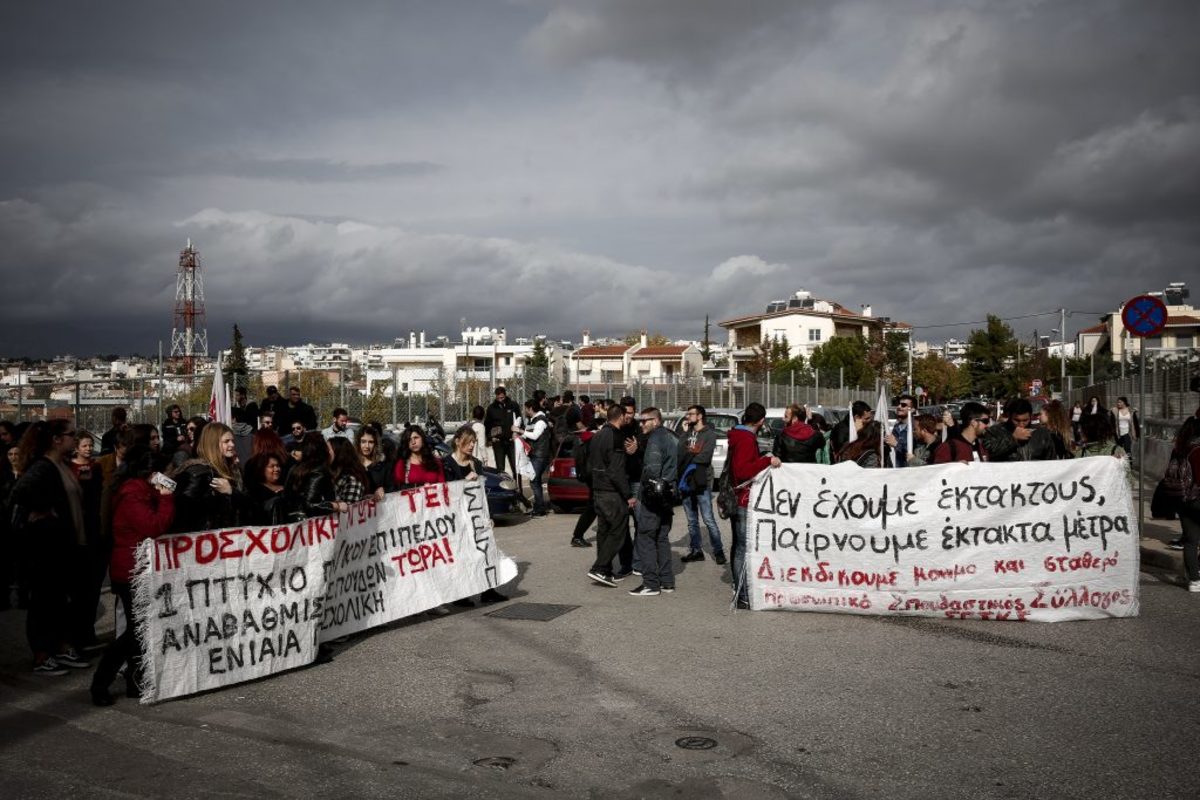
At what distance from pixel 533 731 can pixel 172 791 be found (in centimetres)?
199

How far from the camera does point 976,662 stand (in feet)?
25.3

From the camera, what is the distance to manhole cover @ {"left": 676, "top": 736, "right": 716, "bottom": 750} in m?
5.92

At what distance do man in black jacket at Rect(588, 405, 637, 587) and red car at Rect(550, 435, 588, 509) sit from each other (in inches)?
279

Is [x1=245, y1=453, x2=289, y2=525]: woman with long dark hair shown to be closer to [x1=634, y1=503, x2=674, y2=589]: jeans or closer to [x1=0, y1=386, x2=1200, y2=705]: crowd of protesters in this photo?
[x1=0, y1=386, x2=1200, y2=705]: crowd of protesters

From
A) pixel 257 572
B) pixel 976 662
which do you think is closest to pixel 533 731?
pixel 257 572

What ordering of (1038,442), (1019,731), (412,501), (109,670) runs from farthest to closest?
1. (1038,442)
2. (412,501)
3. (109,670)
4. (1019,731)

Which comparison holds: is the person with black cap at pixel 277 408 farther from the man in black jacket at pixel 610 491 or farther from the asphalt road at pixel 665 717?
the asphalt road at pixel 665 717

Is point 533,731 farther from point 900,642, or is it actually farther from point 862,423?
point 862,423

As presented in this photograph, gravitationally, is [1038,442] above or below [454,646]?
above

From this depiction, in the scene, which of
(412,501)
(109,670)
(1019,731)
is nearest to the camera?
(1019,731)

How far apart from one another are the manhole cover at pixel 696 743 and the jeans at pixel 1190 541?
6466 millimetres

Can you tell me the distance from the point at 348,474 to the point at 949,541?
5255mm

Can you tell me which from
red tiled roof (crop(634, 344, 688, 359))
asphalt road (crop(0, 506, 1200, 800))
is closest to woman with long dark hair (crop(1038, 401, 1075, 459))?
asphalt road (crop(0, 506, 1200, 800))

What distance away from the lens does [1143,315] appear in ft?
45.4
